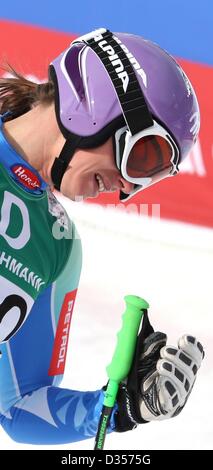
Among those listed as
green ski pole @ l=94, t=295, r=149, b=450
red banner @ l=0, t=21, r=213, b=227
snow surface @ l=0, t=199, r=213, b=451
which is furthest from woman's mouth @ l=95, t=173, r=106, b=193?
red banner @ l=0, t=21, r=213, b=227

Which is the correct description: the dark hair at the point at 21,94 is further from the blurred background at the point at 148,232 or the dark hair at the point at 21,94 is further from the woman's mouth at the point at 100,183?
the blurred background at the point at 148,232

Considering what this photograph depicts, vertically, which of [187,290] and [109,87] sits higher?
[109,87]

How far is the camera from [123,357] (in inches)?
75.3

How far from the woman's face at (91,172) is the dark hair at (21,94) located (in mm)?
198

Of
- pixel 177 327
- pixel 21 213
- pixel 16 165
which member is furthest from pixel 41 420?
pixel 177 327

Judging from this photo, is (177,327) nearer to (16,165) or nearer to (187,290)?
(187,290)

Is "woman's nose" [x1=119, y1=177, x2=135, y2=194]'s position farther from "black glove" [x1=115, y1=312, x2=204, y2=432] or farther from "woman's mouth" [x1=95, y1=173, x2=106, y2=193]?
"black glove" [x1=115, y1=312, x2=204, y2=432]

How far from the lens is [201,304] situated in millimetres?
3795

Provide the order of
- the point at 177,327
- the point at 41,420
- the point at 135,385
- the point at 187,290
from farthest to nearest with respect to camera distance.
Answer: the point at 187,290 < the point at 177,327 < the point at 41,420 < the point at 135,385

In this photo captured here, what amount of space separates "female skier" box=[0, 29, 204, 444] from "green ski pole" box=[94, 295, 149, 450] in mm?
20

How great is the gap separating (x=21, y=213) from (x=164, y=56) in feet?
1.94

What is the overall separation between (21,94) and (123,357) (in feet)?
2.62

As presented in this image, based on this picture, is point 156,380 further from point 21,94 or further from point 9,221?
point 21,94

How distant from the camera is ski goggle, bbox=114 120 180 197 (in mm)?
1918
